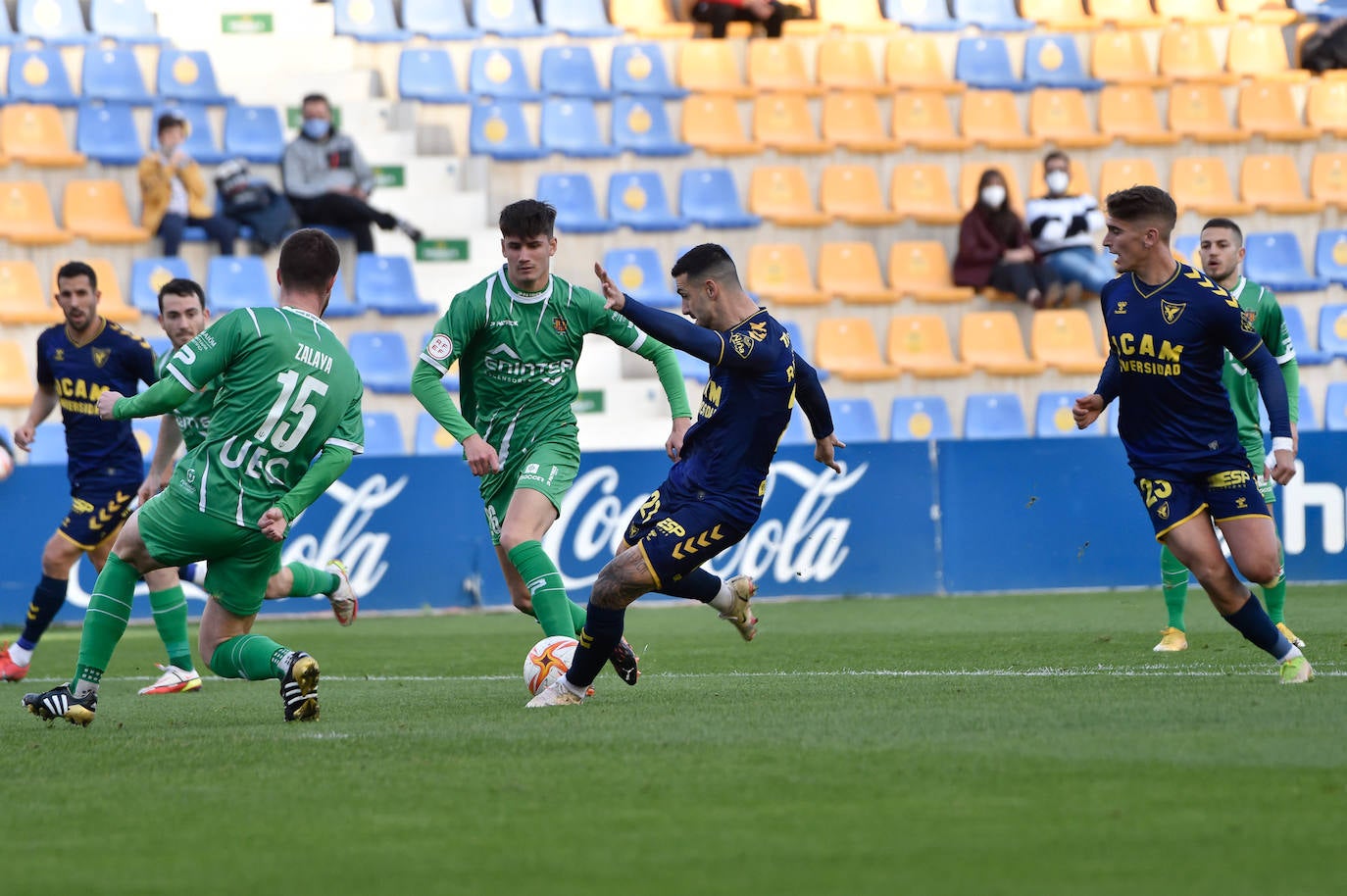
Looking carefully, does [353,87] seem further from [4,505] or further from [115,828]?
[115,828]

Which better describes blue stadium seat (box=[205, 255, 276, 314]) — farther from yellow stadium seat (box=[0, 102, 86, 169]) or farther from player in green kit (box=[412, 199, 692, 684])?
player in green kit (box=[412, 199, 692, 684])

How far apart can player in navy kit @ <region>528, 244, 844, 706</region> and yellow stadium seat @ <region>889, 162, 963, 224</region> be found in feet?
41.5

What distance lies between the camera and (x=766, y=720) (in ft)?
22.2

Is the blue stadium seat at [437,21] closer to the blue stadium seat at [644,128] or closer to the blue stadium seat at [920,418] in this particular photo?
the blue stadium seat at [644,128]

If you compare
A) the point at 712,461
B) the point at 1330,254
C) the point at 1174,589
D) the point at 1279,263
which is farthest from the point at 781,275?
the point at 712,461

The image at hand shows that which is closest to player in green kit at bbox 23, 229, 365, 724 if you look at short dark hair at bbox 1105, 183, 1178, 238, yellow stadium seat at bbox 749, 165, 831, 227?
short dark hair at bbox 1105, 183, 1178, 238

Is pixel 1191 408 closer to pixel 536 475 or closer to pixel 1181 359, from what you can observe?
pixel 1181 359

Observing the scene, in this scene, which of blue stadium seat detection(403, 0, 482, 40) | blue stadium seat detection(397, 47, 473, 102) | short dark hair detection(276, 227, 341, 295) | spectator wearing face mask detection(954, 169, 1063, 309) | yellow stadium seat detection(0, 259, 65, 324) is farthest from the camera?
blue stadium seat detection(403, 0, 482, 40)

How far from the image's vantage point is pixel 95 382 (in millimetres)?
10602

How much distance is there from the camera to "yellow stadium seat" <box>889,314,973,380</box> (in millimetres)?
18516

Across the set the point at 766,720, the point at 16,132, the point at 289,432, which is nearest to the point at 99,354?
the point at 289,432

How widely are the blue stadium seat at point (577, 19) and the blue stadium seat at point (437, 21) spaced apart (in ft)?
2.99

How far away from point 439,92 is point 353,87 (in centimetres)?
94

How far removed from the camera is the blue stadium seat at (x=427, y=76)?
20.3 m
